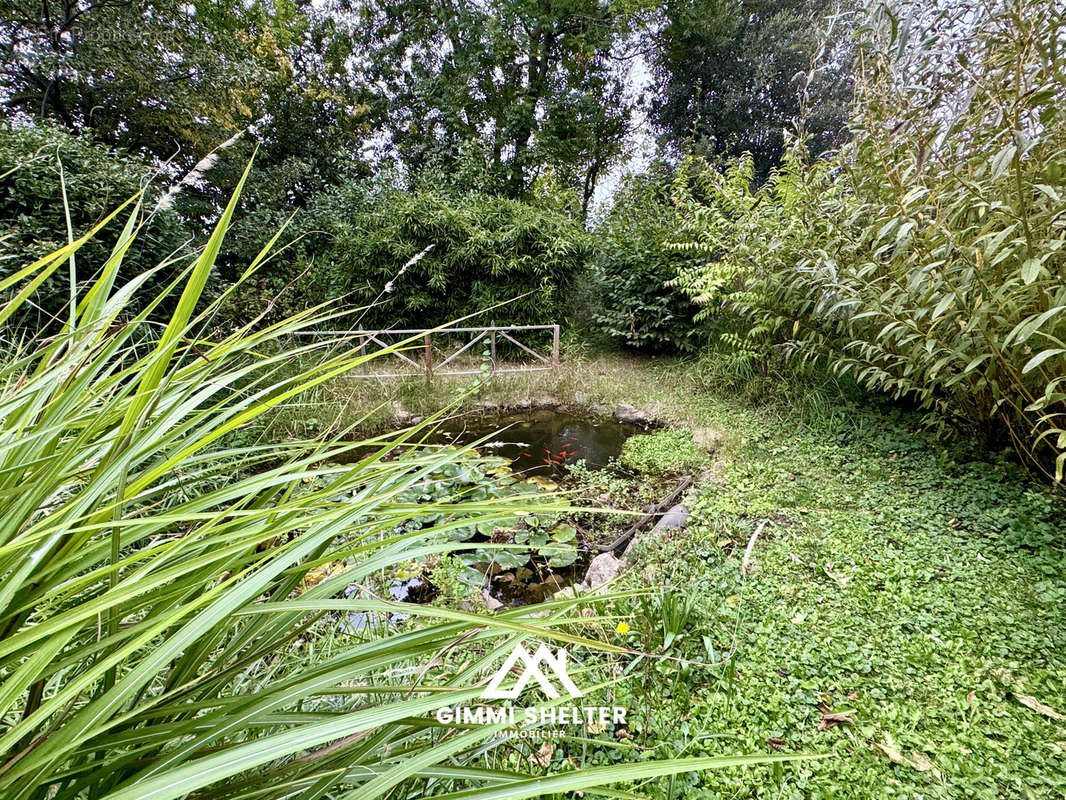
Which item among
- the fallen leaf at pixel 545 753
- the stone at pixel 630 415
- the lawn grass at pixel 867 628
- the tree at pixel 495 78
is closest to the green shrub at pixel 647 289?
the stone at pixel 630 415

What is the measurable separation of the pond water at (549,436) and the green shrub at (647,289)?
213 cm

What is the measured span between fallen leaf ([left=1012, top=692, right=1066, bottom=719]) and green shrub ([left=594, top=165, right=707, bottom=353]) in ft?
15.1

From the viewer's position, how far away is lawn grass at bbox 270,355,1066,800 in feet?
3.21

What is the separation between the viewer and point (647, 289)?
5.89 metres

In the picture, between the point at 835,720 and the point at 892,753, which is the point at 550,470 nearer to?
the point at 835,720

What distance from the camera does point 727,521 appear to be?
2051 mm

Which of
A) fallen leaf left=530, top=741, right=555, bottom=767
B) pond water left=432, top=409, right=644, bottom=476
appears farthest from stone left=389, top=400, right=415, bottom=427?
fallen leaf left=530, top=741, right=555, bottom=767

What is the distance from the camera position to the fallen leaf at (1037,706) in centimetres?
107

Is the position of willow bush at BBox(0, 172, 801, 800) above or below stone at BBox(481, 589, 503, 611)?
above

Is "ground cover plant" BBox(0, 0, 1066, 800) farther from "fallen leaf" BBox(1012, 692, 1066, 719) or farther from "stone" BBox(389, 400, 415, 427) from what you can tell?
"stone" BBox(389, 400, 415, 427)

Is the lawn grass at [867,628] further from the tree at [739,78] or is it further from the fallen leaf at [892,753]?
the tree at [739,78]

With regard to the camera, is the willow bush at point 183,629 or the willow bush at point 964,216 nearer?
the willow bush at point 183,629

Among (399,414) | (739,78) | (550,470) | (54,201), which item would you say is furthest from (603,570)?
(739,78)

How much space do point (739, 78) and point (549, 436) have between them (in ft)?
32.1
